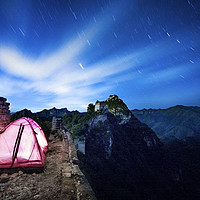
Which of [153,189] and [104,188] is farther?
[153,189]

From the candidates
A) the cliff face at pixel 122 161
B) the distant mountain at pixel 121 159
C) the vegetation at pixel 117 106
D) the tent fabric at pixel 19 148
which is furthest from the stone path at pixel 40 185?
the vegetation at pixel 117 106

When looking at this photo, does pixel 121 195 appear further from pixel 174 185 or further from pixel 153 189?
pixel 174 185

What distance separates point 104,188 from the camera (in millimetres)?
37062

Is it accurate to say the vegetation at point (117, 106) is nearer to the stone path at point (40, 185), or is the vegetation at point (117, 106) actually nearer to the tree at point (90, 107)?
the tree at point (90, 107)

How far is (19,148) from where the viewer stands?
14.9 ft

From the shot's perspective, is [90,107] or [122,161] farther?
[90,107]

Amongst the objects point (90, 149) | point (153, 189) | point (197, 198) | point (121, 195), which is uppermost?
point (90, 149)

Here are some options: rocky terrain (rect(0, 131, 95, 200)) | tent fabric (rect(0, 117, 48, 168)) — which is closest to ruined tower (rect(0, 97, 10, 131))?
tent fabric (rect(0, 117, 48, 168))

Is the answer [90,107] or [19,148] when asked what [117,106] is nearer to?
[90,107]

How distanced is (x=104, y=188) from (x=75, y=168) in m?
39.6

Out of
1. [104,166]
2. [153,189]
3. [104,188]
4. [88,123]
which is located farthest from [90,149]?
[153,189]

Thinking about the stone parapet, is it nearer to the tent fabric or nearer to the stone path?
the stone path

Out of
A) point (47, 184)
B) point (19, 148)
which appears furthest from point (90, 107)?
point (47, 184)

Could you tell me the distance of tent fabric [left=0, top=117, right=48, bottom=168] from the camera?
4.38 meters
